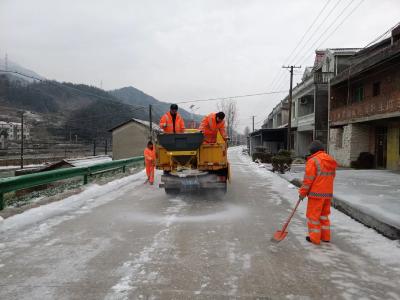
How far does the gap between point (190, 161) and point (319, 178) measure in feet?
15.5

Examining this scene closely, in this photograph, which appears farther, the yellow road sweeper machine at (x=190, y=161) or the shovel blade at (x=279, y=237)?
the yellow road sweeper machine at (x=190, y=161)

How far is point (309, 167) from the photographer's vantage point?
5.34 meters

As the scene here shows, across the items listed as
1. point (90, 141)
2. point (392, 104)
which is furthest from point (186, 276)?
point (90, 141)

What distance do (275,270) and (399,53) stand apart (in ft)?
49.0

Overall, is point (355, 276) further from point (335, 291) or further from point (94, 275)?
point (94, 275)

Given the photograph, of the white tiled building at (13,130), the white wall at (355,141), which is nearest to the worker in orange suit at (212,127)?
the white wall at (355,141)

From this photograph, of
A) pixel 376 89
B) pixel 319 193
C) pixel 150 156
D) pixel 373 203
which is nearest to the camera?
pixel 319 193

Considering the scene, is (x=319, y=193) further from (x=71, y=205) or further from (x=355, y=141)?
(x=355, y=141)

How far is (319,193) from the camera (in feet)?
17.1

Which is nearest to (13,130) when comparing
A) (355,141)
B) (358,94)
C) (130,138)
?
(130,138)

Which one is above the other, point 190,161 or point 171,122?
point 171,122

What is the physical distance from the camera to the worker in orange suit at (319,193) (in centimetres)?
521

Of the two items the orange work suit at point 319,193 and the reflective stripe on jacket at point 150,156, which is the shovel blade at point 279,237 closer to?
the orange work suit at point 319,193

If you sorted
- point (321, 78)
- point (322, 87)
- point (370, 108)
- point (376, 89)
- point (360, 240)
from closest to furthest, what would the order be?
1. point (360, 240)
2. point (370, 108)
3. point (376, 89)
4. point (322, 87)
5. point (321, 78)
